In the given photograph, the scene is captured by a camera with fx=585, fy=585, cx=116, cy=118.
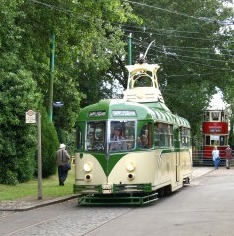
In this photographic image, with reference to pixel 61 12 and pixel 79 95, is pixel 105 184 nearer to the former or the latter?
pixel 61 12

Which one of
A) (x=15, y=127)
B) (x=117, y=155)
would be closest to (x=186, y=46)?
(x=15, y=127)

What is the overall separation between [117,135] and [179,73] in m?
33.0

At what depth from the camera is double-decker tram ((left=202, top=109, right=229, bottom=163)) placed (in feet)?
170

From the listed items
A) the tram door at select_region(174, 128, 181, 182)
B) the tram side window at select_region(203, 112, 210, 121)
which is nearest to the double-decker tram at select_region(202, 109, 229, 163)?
the tram side window at select_region(203, 112, 210, 121)

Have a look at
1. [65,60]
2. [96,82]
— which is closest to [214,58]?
[96,82]

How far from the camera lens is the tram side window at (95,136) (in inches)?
681

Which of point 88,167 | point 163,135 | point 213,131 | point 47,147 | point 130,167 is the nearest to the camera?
point 130,167

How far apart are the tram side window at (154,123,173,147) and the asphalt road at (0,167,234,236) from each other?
6.36 feet

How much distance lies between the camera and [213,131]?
172 feet

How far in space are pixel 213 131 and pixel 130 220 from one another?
3950 cm

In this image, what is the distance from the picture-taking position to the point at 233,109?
257 ft

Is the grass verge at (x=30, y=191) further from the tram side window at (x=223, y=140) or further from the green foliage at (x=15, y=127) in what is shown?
the tram side window at (x=223, y=140)

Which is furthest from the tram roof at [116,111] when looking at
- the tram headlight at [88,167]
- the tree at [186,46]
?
the tree at [186,46]

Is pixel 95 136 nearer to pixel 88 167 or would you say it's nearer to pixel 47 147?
pixel 88 167
